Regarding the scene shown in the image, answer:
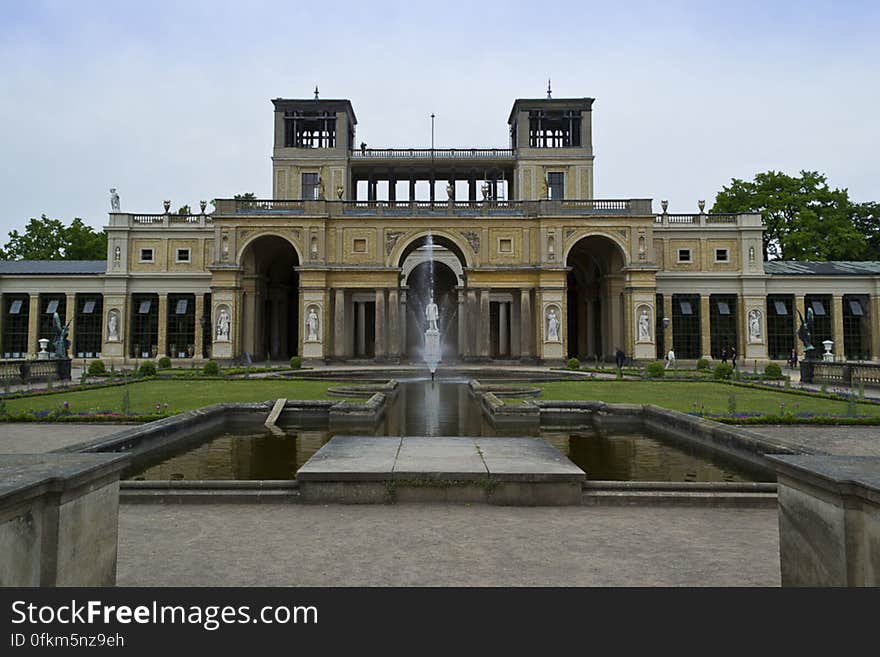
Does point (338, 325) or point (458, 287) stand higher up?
point (458, 287)

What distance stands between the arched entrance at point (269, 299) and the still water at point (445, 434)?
33.7 meters

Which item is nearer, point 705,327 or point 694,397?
point 694,397

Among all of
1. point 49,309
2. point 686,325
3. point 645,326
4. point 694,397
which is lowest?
point 694,397

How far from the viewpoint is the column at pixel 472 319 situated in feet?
154

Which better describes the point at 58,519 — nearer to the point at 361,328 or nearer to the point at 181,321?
the point at 181,321

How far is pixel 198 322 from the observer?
160ft

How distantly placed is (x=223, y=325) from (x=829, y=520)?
151 feet

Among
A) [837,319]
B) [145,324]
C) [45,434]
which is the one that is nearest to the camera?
[45,434]

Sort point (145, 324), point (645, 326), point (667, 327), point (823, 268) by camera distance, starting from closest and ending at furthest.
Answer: point (645, 326), point (667, 327), point (145, 324), point (823, 268)

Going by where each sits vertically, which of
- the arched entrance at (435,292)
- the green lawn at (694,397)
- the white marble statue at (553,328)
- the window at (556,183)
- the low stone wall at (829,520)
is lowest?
the green lawn at (694,397)

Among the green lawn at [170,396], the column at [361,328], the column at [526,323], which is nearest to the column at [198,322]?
the column at [361,328]

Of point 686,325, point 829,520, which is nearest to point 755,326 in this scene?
point 686,325

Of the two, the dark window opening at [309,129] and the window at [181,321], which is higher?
the dark window opening at [309,129]

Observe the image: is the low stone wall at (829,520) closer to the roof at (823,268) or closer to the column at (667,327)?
the column at (667,327)
